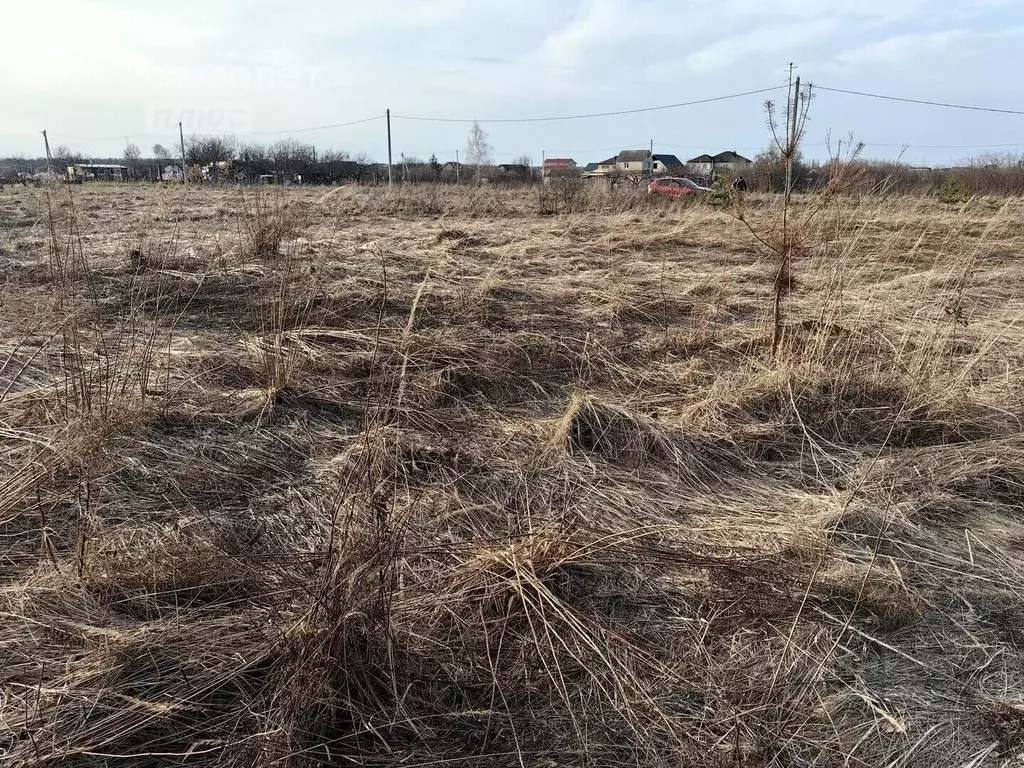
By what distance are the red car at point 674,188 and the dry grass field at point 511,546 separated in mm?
12282

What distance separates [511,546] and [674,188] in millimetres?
17182

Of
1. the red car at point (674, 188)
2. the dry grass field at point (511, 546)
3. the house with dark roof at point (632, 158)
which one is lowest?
the dry grass field at point (511, 546)

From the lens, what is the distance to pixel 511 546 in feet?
6.55

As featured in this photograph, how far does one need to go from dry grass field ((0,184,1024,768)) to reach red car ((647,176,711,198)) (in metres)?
12.3

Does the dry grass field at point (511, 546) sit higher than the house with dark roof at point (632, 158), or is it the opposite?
the house with dark roof at point (632, 158)

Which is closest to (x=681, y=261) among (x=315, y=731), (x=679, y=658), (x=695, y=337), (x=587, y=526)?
(x=695, y=337)

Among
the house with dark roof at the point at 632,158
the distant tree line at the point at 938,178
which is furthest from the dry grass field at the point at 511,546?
the house with dark roof at the point at 632,158

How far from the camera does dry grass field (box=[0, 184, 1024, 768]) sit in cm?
145

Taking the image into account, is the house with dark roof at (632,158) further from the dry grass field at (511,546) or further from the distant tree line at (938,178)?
the dry grass field at (511,546)

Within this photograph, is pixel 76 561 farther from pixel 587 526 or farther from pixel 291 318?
pixel 291 318

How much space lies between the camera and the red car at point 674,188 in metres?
16.2

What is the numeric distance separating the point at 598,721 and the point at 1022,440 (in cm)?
262

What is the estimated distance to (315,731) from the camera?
1400 mm

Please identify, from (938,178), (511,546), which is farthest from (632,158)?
(511,546)
